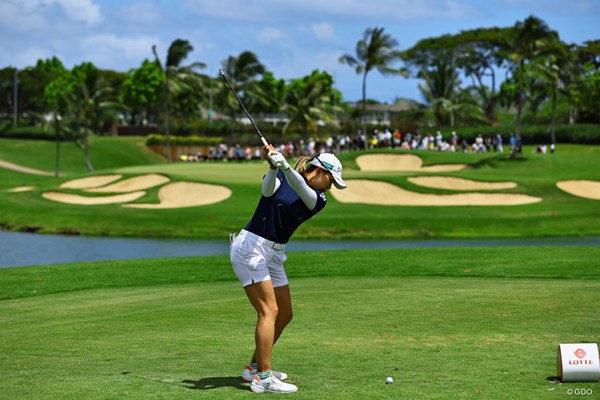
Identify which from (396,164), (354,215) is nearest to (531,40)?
(396,164)

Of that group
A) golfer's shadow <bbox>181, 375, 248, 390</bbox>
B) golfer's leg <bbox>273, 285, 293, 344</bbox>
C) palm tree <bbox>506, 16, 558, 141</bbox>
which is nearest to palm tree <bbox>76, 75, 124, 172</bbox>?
palm tree <bbox>506, 16, 558, 141</bbox>

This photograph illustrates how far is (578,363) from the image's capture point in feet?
31.9

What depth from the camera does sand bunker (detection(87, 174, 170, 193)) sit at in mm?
62412

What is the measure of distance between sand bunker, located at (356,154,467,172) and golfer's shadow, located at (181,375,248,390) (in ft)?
196

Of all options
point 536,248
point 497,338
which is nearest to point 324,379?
point 497,338

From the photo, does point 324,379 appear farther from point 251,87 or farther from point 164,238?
point 251,87

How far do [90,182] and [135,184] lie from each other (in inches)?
200

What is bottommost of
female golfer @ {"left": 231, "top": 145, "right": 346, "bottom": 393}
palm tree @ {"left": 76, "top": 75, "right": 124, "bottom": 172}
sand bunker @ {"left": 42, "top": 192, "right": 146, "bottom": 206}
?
sand bunker @ {"left": 42, "top": 192, "right": 146, "bottom": 206}

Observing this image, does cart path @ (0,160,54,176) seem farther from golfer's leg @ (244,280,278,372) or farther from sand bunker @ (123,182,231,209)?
golfer's leg @ (244,280,278,372)

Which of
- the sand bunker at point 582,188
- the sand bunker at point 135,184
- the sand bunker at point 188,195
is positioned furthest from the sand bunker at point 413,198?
the sand bunker at point 135,184

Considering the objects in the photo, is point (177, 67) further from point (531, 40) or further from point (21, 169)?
point (531, 40)

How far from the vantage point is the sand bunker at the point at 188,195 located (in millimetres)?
56422

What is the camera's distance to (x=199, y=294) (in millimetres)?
18953

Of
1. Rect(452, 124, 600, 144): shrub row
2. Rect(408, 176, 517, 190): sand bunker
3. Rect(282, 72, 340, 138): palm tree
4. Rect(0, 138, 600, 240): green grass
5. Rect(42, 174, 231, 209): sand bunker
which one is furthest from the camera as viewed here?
Rect(282, 72, 340, 138): palm tree
